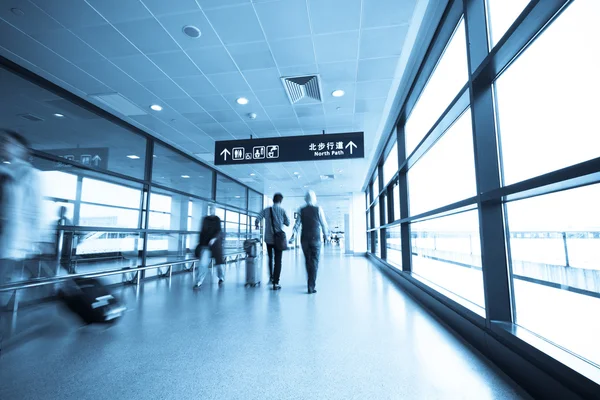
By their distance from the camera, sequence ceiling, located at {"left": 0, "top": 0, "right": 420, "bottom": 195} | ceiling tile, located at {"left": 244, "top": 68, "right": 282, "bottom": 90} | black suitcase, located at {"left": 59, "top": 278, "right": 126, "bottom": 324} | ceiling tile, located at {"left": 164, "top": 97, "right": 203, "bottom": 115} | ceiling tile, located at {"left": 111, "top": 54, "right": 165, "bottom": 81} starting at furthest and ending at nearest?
ceiling tile, located at {"left": 164, "top": 97, "right": 203, "bottom": 115}, ceiling tile, located at {"left": 244, "top": 68, "right": 282, "bottom": 90}, ceiling tile, located at {"left": 111, "top": 54, "right": 165, "bottom": 81}, ceiling, located at {"left": 0, "top": 0, "right": 420, "bottom": 195}, black suitcase, located at {"left": 59, "top": 278, "right": 126, "bottom": 324}

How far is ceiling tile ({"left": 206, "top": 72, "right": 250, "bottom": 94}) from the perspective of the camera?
13.0 feet

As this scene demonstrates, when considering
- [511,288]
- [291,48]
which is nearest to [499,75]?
[511,288]

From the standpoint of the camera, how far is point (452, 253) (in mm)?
3414

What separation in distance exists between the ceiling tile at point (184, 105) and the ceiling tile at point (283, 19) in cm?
216

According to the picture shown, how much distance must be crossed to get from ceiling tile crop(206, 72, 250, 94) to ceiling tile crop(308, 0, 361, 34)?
1389 mm

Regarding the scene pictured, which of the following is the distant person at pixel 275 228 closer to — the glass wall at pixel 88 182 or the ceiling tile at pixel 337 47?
the ceiling tile at pixel 337 47

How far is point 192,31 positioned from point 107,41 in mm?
1058

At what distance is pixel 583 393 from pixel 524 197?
0.97 meters

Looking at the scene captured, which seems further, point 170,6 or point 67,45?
point 67,45

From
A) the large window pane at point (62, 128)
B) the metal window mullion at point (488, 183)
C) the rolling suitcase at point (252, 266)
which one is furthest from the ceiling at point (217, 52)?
the rolling suitcase at point (252, 266)

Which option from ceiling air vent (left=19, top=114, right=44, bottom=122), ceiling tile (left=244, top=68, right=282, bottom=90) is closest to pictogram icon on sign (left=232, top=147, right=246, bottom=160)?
ceiling tile (left=244, top=68, right=282, bottom=90)

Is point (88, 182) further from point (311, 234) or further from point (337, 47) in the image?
point (337, 47)

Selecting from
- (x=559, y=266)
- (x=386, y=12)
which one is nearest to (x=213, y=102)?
(x=386, y=12)

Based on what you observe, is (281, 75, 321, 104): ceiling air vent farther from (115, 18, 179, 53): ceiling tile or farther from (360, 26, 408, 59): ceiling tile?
(115, 18, 179, 53): ceiling tile
